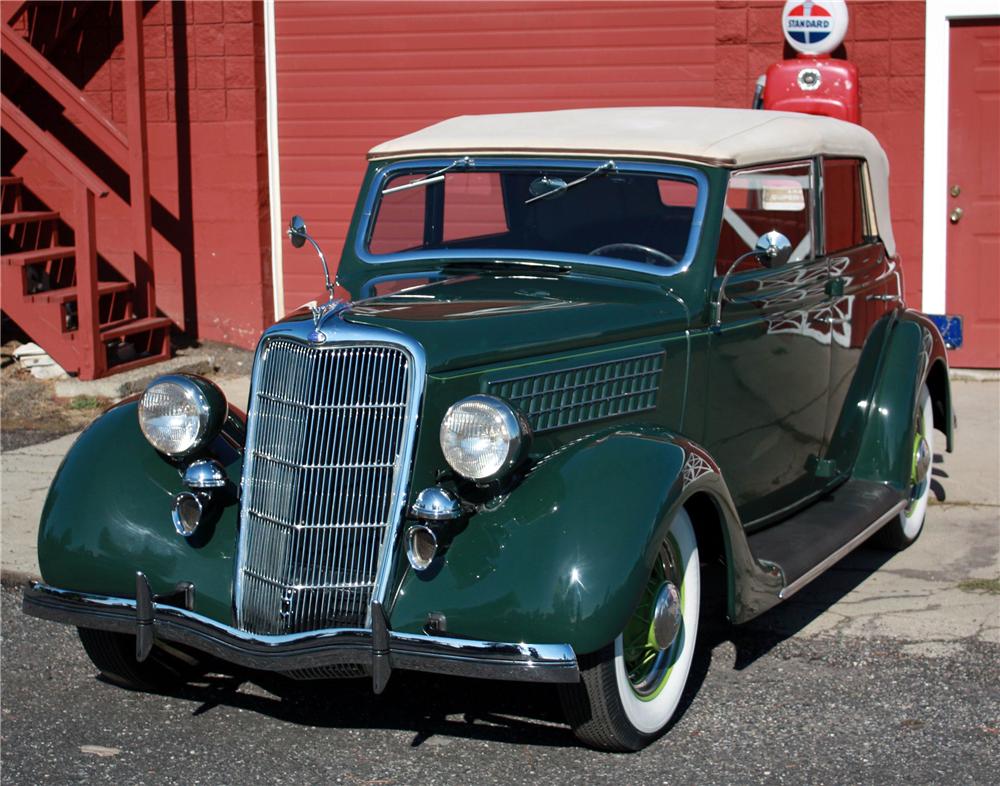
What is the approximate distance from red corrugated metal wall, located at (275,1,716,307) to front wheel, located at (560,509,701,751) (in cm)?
565

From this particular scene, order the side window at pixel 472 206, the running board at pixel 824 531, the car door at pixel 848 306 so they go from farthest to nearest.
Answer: the car door at pixel 848 306 < the side window at pixel 472 206 < the running board at pixel 824 531

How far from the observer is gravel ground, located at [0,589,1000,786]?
141 inches

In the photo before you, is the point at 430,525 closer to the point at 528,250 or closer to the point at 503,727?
the point at 503,727

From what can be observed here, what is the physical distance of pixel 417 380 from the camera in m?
3.56

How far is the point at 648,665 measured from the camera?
3828 mm

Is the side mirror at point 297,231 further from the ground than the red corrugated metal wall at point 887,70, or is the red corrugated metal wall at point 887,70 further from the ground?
the red corrugated metal wall at point 887,70

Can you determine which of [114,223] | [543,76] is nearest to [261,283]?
[114,223]

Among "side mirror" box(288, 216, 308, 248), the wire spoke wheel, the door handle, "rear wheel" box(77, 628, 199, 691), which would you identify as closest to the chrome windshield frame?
"side mirror" box(288, 216, 308, 248)

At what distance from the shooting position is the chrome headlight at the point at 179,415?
390 cm

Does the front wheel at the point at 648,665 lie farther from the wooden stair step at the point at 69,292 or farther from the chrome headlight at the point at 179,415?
the wooden stair step at the point at 69,292

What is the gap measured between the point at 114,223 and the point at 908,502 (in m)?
6.57

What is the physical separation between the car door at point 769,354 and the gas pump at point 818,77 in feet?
10.3

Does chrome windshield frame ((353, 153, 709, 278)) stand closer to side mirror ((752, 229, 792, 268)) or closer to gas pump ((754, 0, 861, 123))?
side mirror ((752, 229, 792, 268))

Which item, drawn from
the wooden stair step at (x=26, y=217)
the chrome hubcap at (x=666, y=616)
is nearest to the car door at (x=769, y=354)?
Result: the chrome hubcap at (x=666, y=616)
